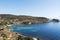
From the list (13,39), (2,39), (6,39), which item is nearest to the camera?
(2,39)

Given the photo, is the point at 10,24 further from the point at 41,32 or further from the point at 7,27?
the point at 41,32

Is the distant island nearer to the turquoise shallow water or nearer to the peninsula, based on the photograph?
the peninsula

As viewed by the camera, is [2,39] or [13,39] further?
[13,39]

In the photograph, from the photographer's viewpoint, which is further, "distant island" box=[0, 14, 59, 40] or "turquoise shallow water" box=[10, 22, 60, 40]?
"turquoise shallow water" box=[10, 22, 60, 40]

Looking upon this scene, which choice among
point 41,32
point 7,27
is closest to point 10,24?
point 7,27

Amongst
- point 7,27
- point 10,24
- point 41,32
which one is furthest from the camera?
point 10,24

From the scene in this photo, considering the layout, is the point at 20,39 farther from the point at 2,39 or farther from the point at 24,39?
the point at 2,39

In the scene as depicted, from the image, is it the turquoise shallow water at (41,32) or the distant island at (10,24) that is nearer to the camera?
the distant island at (10,24)

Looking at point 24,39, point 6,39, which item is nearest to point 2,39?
point 6,39

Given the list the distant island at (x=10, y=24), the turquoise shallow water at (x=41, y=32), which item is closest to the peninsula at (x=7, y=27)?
the distant island at (x=10, y=24)

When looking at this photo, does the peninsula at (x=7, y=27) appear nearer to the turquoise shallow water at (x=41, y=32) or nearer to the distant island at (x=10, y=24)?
the distant island at (x=10, y=24)

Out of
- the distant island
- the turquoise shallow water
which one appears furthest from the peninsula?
the turquoise shallow water
